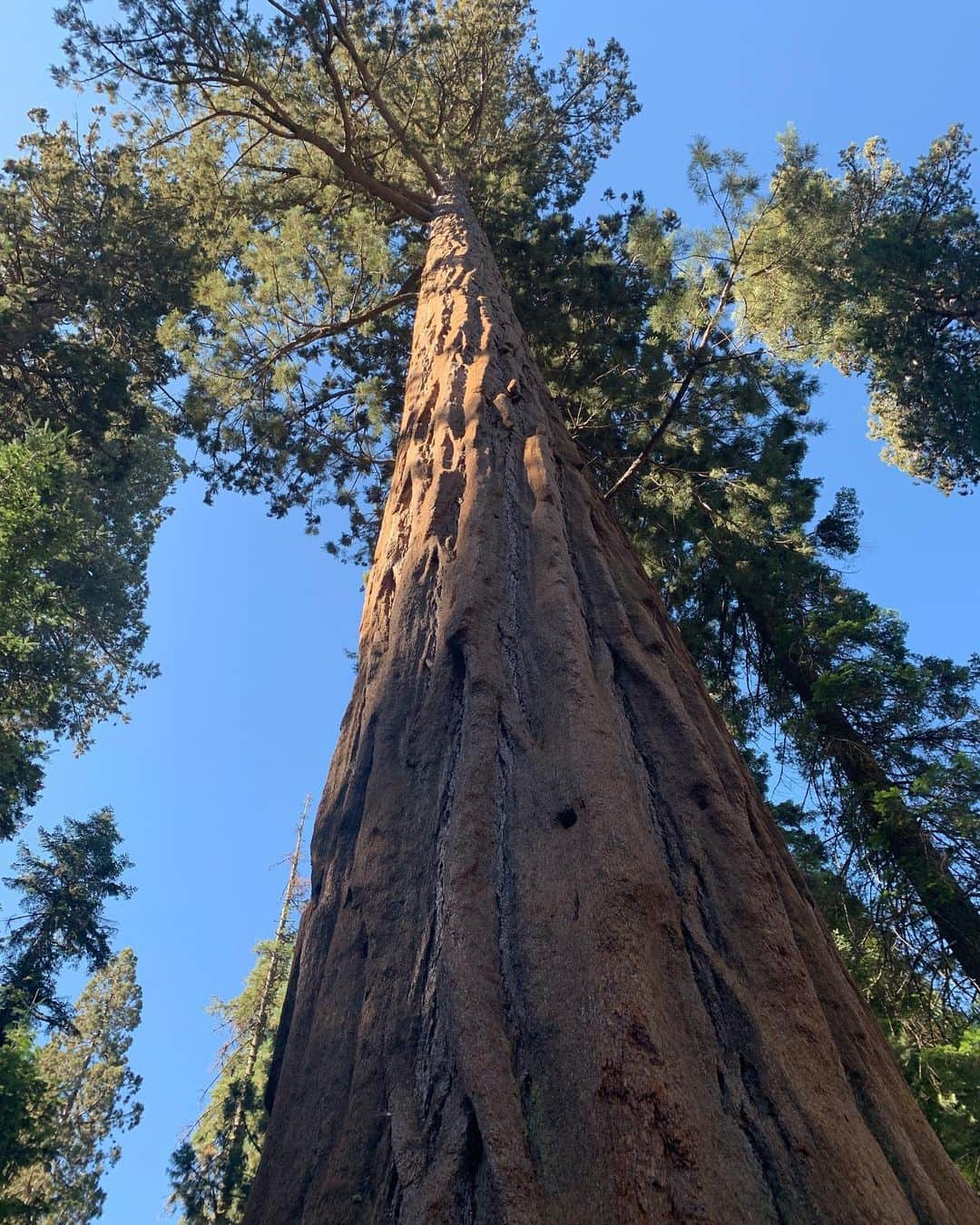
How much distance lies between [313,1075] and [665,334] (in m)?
8.29

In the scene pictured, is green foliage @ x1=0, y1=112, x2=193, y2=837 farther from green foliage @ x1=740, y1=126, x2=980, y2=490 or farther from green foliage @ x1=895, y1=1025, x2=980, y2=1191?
green foliage @ x1=895, y1=1025, x2=980, y2=1191

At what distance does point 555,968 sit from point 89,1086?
68.1 feet

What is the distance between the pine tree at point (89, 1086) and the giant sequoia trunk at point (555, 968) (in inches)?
663

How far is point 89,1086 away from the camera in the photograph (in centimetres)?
1802

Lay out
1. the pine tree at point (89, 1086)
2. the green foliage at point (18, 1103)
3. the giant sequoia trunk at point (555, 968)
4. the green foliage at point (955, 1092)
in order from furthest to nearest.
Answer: the pine tree at point (89, 1086)
the green foliage at point (18, 1103)
the green foliage at point (955, 1092)
the giant sequoia trunk at point (555, 968)

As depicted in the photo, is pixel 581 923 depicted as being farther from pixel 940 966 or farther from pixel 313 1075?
pixel 940 966

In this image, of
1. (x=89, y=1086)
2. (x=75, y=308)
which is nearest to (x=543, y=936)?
(x=75, y=308)

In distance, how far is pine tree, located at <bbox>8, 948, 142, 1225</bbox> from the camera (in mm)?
16578

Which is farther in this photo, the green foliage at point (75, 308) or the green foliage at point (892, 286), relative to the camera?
the green foliage at point (75, 308)

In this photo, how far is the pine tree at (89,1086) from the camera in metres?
16.6

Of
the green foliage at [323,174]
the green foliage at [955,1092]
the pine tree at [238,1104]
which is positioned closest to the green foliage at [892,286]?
the green foliage at [323,174]

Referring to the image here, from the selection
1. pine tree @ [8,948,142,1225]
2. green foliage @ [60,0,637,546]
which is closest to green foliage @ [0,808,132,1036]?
pine tree @ [8,948,142,1225]

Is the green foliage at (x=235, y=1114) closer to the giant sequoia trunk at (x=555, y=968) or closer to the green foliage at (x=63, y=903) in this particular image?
the green foliage at (x=63, y=903)

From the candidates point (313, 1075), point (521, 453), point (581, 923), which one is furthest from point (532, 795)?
point (521, 453)
